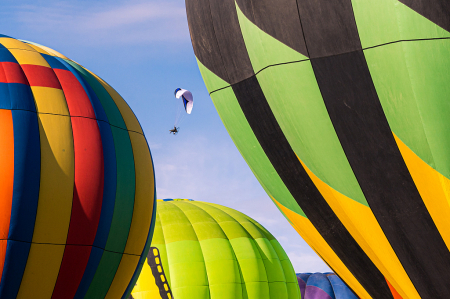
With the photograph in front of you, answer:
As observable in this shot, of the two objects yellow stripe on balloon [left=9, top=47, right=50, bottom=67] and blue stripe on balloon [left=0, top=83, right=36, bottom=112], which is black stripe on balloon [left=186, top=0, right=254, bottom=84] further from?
yellow stripe on balloon [left=9, top=47, right=50, bottom=67]

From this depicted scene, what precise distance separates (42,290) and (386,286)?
3.88 metres

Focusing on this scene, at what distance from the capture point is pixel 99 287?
21.8 feet

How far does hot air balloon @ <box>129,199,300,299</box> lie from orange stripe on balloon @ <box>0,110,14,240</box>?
483 centimetres

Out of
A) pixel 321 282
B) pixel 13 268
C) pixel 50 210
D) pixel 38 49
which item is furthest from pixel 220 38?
pixel 321 282

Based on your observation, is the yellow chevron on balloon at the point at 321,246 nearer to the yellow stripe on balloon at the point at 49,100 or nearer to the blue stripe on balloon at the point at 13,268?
the blue stripe on balloon at the point at 13,268

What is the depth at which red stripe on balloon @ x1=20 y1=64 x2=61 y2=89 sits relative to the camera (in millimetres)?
6639

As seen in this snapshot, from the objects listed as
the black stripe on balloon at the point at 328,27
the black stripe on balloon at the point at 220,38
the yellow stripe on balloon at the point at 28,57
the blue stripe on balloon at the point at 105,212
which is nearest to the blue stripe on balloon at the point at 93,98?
the blue stripe on balloon at the point at 105,212

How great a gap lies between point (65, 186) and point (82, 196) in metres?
0.24

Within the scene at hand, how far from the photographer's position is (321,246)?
15.5ft

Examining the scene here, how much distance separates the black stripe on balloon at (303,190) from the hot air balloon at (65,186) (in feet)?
9.02

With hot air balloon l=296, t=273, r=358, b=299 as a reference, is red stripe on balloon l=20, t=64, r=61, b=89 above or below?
above

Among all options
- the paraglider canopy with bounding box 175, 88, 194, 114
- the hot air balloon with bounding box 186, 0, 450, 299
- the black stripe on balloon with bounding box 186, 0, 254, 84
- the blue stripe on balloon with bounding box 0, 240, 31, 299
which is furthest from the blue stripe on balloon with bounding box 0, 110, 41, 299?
the paraglider canopy with bounding box 175, 88, 194, 114

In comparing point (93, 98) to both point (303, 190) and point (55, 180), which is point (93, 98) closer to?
point (55, 180)

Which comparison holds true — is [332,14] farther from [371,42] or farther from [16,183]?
[16,183]
